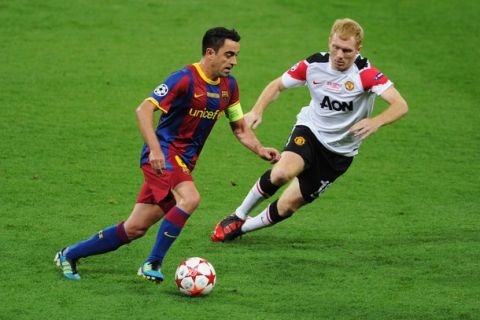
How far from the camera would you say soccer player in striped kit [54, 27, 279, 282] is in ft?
23.3

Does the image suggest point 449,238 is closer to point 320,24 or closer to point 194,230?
point 194,230

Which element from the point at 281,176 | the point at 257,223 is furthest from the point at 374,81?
the point at 257,223

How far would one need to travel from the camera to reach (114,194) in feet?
32.8

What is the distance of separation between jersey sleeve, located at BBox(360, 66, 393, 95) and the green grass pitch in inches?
57.1

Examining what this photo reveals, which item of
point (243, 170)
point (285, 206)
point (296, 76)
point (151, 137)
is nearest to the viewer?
point (151, 137)

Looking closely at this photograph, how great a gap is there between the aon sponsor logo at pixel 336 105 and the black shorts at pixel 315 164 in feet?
0.92

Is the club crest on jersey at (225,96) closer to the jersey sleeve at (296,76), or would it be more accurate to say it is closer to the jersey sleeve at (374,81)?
the jersey sleeve at (296,76)

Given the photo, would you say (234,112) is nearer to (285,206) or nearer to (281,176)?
(281,176)

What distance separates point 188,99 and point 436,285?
2.42m

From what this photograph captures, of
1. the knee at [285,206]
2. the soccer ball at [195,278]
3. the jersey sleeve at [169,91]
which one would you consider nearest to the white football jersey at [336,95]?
the knee at [285,206]

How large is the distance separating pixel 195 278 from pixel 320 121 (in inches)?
87.7

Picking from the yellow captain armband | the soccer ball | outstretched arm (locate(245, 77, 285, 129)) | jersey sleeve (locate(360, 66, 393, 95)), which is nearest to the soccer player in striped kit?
the yellow captain armband

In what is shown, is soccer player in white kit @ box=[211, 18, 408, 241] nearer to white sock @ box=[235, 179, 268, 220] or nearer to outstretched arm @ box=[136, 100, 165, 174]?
white sock @ box=[235, 179, 268, 220]

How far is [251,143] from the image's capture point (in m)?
7.55
